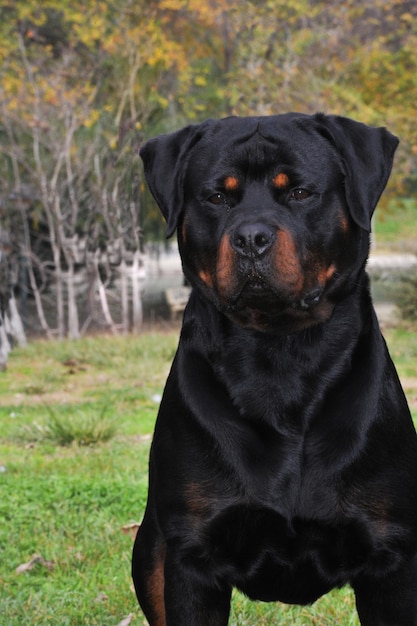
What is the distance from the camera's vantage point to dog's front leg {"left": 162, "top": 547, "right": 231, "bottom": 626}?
265 cm

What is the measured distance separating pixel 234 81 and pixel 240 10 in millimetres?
1233

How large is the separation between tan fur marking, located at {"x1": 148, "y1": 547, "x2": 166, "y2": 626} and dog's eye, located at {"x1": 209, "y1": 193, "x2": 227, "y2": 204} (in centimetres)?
107

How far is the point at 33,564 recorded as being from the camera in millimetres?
4281

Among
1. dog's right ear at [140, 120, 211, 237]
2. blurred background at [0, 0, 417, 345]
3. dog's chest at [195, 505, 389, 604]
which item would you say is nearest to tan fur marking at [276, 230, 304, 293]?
dog's right ear at [140, 120, 211, 237]

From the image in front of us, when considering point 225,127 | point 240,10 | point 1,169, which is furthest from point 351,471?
point 240,10

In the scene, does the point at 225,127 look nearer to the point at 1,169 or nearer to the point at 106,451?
the point at 106,451

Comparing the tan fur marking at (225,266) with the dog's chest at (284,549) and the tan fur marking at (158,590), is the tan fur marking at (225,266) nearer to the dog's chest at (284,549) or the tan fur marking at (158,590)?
the dog's chest at (284,549)

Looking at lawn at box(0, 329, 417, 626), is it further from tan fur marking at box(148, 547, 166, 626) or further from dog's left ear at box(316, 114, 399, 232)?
dog's left ear at box(316, 114, 399, 232)

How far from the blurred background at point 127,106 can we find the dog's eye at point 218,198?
24.8 ft

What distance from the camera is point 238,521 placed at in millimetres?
2639

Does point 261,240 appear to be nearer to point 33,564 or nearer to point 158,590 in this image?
point 158,590

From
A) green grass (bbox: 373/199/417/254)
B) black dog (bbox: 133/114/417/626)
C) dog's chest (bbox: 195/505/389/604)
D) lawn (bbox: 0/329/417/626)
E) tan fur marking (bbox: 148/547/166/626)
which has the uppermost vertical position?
black dog (bbox: 133/114/417/626)

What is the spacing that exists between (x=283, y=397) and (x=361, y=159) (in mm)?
725

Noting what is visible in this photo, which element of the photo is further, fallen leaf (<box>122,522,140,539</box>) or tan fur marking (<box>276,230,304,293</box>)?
fallen leaf (<box>122,522,140,539</box>)
